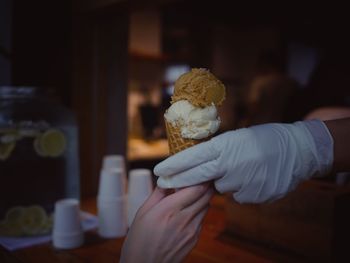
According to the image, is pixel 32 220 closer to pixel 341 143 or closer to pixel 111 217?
pixel 111 217

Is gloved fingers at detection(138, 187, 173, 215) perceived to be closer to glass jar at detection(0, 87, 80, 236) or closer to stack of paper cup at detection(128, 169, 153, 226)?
stack of paper cup at detection(128, 169, 153, 226)

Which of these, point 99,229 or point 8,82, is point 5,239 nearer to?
point 99,229

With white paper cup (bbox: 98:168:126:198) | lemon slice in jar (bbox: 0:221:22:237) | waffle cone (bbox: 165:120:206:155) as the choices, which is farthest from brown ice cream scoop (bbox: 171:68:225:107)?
lemon slice in jar (bbox: 0:221:22:237)

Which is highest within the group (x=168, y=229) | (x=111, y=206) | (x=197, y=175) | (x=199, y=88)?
(x=199, y=88)

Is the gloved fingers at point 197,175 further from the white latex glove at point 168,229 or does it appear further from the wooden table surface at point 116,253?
the wooden table surface at point 116,253

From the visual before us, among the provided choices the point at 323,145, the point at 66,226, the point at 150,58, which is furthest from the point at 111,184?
the point at 150,58

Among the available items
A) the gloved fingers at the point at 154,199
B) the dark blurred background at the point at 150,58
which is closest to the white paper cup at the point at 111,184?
the gloved fingers at the point at 154,199
